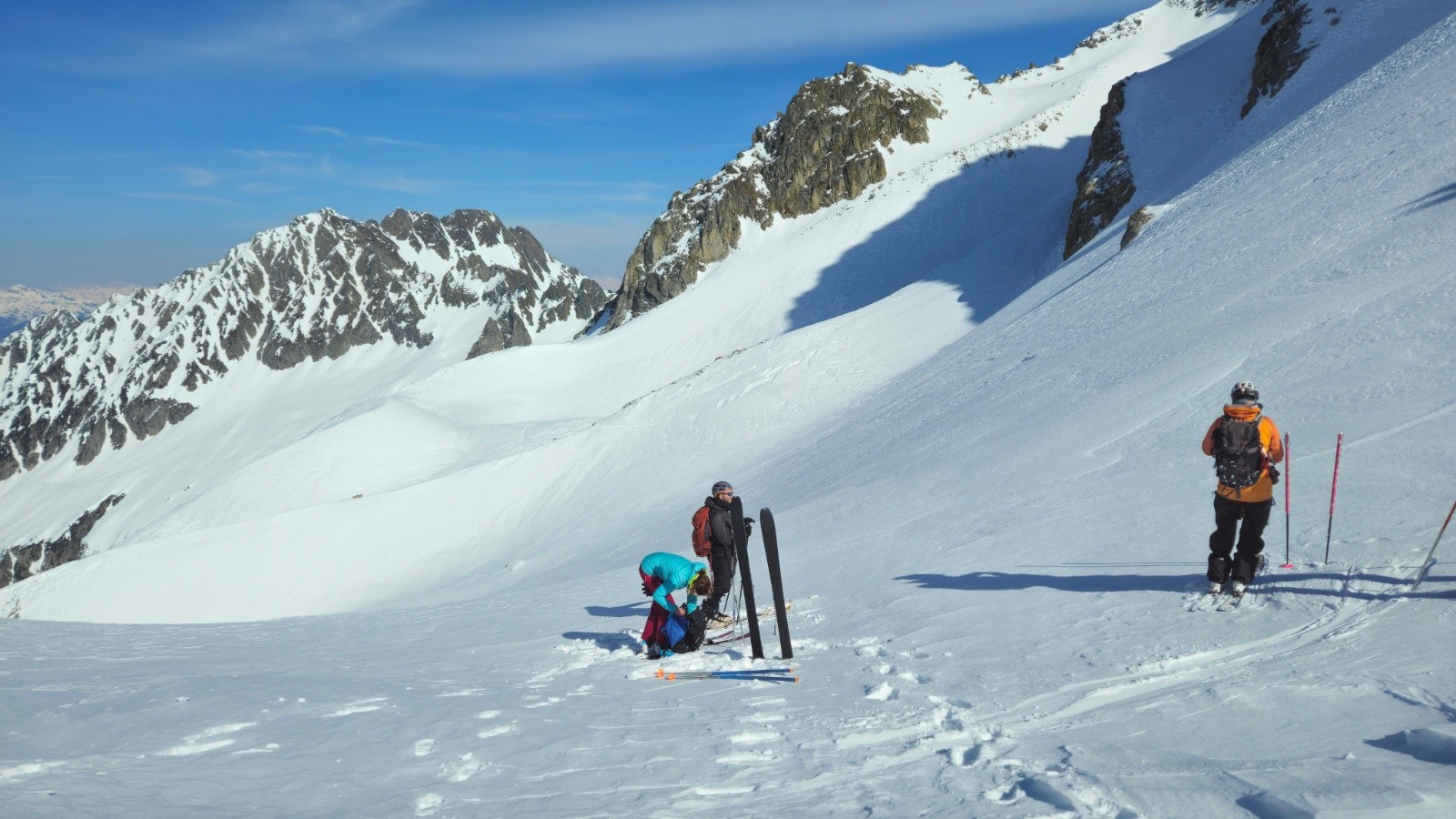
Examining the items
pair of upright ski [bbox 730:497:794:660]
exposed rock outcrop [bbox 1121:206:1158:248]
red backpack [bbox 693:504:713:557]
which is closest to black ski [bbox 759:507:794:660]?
pair of upright ski [bbox 730:497:794:660]

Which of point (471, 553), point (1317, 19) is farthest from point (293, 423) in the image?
point (1317, 19)

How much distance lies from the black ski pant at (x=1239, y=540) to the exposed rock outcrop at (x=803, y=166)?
228ft

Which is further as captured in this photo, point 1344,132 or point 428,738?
point 1344,132

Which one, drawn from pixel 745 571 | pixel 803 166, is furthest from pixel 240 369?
pixel 745 571

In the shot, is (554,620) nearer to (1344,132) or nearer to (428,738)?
(428,738)

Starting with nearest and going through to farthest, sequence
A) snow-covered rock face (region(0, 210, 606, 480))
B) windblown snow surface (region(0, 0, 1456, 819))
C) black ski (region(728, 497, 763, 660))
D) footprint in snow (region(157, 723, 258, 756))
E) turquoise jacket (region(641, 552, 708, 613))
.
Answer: windblown snow surface (region(0, 0, 1456, 819))
footprint in snow (region(157, 723, 258, 756))
black ski (region(728, 497, 763, 660))
turquoise jacket (region(641, 552, 708, 613))
snow-covered rock face (region(0, 210, 606, 480))

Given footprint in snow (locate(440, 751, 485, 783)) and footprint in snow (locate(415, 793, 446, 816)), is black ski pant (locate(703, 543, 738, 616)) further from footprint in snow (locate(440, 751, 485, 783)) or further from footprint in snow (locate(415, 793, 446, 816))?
footprint in snow (locate(415, 793, 446, 816))

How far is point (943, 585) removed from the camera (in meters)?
10.1

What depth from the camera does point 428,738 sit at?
6672 mm

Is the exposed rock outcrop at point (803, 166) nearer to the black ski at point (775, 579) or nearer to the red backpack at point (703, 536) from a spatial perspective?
the red backpack at point (703, 536)

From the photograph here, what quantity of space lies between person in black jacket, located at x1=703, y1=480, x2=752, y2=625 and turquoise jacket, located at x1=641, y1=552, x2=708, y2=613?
0.46m

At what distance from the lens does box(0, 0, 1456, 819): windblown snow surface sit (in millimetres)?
5309

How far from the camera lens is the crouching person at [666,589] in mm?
9445

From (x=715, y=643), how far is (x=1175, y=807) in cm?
593
